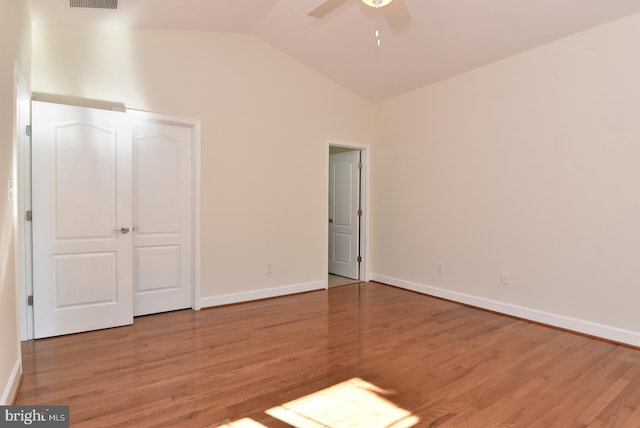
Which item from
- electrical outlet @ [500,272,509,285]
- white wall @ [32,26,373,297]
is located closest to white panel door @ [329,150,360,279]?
white wall @ [32,26,373,297]

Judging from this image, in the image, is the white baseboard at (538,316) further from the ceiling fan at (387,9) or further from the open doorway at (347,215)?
the ceiling fan at (387,9)

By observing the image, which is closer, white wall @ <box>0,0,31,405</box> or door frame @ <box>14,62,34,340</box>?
white wall @ <box>0,0,31,405</box>

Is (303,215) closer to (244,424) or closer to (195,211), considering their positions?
(195,211)

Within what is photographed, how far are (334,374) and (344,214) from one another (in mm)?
3670

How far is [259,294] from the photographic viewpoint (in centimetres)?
467

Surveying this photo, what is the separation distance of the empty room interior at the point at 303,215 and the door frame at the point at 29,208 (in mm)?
26

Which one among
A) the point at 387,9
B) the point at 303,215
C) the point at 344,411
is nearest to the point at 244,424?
the point at 344,411

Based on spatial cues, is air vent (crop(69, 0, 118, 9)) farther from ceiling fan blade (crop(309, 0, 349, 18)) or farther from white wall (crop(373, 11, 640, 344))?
white wall (crop(373, 11, 640, 344))

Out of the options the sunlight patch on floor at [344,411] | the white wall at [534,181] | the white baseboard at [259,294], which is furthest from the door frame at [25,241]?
the white wall at [534,181]

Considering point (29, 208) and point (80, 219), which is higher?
point (29, 208)

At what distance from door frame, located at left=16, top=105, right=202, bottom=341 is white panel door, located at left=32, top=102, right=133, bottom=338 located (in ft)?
0.19

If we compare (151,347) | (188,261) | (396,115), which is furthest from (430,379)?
(396,115)

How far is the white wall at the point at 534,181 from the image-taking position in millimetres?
3252

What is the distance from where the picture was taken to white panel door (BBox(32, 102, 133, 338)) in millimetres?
3264
